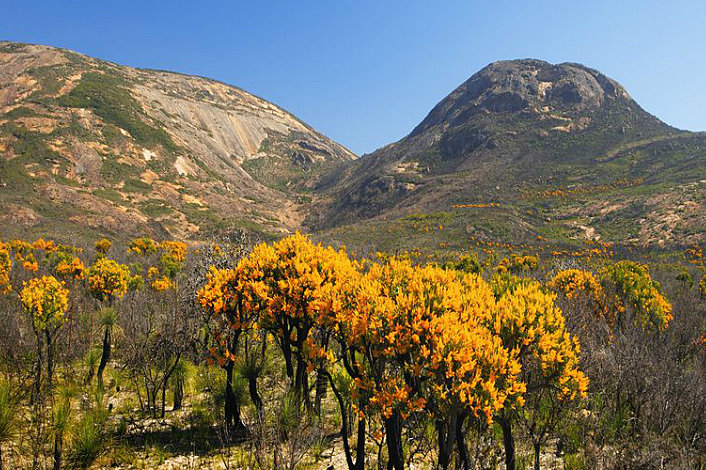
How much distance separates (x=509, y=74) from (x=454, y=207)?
77.1 m

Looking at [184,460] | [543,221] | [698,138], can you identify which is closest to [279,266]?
[184,460]

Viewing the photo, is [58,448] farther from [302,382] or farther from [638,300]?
[638,300]

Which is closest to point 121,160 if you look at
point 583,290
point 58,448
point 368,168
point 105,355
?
point 368,168

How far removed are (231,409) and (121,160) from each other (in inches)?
3183

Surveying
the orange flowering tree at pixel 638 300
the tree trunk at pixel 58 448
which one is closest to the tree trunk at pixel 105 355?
the tree trunk at pixel 58 448

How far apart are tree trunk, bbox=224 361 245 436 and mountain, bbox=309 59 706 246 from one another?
44.9 metres

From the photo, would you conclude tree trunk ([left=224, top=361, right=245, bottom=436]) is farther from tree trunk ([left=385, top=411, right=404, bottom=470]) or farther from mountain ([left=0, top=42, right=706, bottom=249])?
mountain ([left=0, top=42, right=706, bottom=249])

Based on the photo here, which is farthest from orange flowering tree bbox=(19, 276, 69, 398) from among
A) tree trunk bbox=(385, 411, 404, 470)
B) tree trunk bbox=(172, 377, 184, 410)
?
tree trunk bbox=(385, 411, 404, 470)

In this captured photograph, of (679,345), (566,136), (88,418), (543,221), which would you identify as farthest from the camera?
(566,136)

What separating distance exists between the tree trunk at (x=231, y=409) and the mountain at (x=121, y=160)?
4515 cm

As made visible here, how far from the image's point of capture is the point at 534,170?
263ft

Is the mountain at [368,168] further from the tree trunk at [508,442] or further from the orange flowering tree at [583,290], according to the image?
the tree trunk at [508,442]

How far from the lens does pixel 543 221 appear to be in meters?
58.8

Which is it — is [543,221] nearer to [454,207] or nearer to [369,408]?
[454,207]
